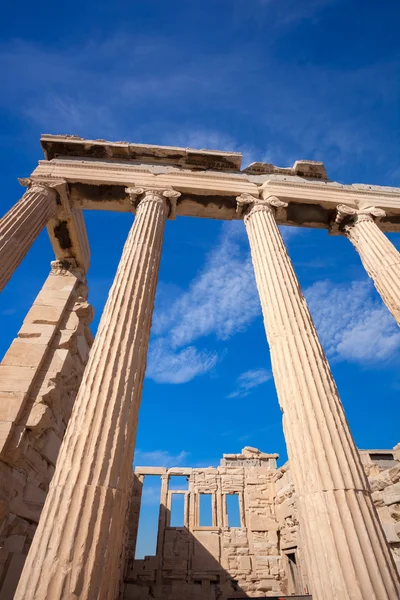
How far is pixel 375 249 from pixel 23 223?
11663mm

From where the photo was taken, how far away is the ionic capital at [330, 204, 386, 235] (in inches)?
513

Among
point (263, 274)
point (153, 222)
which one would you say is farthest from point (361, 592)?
point (153, 222)

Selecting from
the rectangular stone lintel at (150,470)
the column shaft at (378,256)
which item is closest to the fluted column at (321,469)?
the column shaft at (378,256)

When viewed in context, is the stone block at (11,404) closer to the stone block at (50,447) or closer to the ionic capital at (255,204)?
the stone block at (50,447)

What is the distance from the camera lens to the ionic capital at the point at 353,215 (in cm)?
1303

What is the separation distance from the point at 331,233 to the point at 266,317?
23.5 feet

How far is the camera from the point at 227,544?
74.4 ft

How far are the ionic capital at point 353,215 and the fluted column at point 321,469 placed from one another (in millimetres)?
5777

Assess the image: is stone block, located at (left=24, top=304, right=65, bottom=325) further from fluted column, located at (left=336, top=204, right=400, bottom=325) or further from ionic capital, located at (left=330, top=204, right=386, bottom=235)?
ionic capital, located at (left=330, top=204, right=386, bottom=235)

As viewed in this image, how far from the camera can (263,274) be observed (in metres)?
9.70

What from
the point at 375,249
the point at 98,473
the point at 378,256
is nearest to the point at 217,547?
the point at 378,256

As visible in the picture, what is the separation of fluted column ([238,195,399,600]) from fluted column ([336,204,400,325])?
3.44 m

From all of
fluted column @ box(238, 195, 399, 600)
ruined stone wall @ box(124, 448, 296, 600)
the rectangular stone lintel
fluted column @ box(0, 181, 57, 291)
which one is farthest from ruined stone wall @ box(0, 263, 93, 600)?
ruined stone wall @ box(124, 448, 296, 600)

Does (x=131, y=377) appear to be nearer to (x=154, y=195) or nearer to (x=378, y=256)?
(x=154, y=195)
